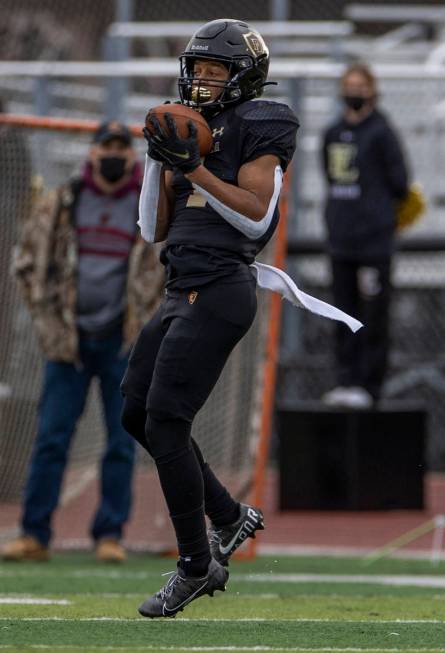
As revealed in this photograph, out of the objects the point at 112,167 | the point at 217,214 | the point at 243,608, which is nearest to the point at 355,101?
the point at 112,167

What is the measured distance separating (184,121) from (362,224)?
5841 mm

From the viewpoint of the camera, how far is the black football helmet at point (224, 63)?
616cm

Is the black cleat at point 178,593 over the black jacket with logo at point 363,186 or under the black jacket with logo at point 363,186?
under

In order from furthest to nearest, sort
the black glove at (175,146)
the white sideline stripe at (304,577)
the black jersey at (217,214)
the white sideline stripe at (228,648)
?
the white sideline stripe at (304,577) → the black jersey at (217,214) → the black glove at (175,146) → the white sideline stripe at (228,648)

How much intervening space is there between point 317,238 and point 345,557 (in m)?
3.35

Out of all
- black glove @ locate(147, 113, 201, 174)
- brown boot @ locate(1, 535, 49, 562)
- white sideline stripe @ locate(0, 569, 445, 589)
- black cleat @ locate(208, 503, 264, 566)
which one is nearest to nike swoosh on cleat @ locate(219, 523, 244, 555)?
black cleat @ locate(208, 503, 264, 566)

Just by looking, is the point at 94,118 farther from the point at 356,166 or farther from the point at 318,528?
the point at 318,528

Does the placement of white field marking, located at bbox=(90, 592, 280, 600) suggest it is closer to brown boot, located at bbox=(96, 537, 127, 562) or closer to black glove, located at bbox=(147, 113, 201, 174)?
brown boot, located at bbox=(96, 537, 127, 562)

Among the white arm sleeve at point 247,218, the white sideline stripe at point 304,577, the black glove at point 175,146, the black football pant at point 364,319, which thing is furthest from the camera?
the black football pant at point 364,319

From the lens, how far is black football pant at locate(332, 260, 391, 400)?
38.9ft

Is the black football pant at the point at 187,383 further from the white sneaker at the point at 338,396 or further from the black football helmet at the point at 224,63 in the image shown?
the white sneaker at the point at 338,396

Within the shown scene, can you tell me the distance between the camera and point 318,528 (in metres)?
11.6

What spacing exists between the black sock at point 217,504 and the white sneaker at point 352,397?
5519 millimetres

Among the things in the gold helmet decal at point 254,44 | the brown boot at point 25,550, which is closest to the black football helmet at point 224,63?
the gold helmet decal at point 254,44
